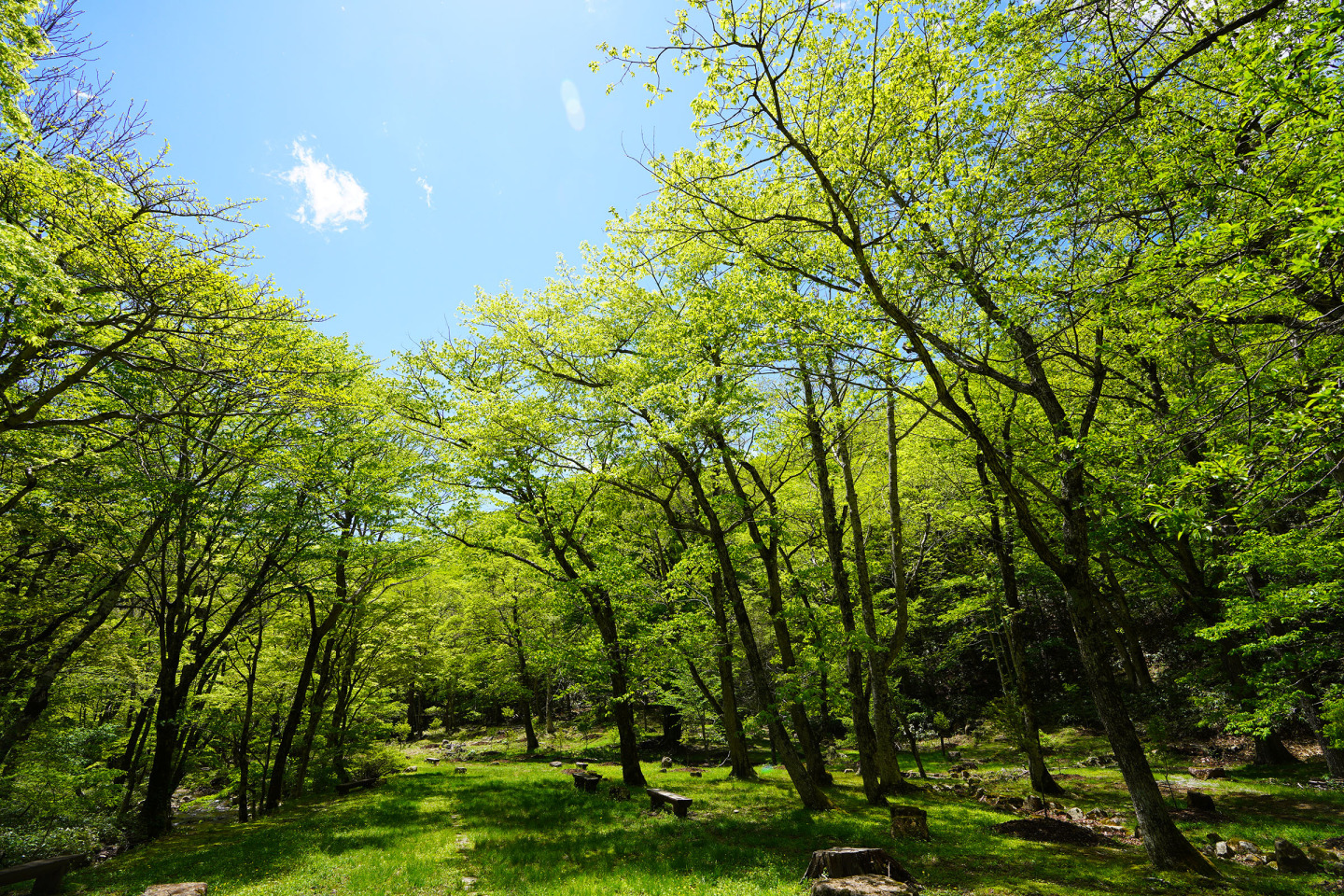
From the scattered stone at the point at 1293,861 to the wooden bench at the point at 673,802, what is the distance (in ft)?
30.9

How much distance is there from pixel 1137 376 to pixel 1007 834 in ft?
42.5

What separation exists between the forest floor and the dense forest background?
1.32 metres

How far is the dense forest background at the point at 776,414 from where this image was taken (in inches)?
257

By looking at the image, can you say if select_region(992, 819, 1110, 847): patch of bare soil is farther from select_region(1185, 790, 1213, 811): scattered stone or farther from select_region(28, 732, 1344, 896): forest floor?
select_region(1185, 790, 1213, 811): scattered stone

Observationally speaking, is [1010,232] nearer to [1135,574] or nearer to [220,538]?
[1135,574]

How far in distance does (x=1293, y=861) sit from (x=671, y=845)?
9361mm

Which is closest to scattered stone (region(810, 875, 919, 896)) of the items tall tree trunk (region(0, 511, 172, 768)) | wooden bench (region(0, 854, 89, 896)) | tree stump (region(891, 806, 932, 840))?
tree stump (region(891, 806, 932, 840))

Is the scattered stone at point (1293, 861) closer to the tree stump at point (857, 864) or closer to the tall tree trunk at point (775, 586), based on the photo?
the tree stump at point (857, 864)

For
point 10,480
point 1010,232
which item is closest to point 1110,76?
point 1010,232

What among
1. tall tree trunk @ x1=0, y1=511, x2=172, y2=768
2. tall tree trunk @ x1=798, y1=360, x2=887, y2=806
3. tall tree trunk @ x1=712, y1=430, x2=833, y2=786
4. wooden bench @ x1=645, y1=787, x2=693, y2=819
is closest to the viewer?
tall tree trunk @ x1=0, y1=511, x2=172, y2=768

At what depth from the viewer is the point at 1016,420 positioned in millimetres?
13766

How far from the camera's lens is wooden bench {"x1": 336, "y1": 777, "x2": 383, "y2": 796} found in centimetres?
1816

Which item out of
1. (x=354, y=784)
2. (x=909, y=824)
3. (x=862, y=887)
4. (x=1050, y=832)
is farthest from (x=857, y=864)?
(x=354, y=784)

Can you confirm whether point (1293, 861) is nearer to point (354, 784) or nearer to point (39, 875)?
point (39, 875)
